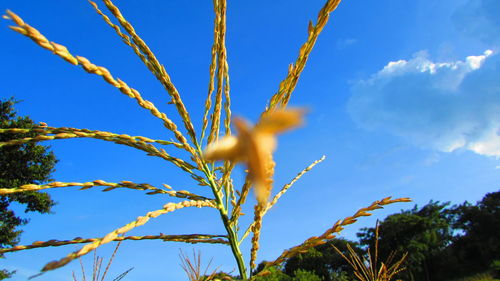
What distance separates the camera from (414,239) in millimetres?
32938

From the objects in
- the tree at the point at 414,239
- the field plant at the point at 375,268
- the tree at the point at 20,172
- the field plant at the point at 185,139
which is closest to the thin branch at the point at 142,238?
the field plant at the point at 185,139

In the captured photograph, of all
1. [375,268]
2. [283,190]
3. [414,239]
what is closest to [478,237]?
[414,239]

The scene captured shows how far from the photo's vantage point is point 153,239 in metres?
1.02

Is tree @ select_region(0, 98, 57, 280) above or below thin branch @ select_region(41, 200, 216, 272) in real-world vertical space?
above

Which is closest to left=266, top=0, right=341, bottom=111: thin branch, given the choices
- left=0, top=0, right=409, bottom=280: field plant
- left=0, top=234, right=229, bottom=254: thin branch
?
left=0, top=0, right=409, bottom=280: field plant

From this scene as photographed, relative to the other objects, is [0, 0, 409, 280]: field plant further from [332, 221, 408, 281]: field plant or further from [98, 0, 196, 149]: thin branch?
[332, 221, 408, 281]: field plant

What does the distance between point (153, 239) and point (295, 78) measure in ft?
2.30

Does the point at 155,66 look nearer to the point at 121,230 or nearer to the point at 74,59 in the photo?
the point at 74,59

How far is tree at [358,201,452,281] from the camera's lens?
3177 cm

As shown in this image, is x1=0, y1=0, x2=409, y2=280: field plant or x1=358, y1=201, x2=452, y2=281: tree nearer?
x1=0, y1=0, x2=409, y2=280: field plant

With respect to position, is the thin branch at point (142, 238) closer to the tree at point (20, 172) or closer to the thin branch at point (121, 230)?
the thin branch at point (121, 230)

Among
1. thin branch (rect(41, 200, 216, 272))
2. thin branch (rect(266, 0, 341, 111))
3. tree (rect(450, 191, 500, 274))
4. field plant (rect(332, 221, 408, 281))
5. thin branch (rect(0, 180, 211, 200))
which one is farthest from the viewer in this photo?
tree (rect(450, 191, 500, 274))

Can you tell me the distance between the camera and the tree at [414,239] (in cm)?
3177

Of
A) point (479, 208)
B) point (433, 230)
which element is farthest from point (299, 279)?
point (479, 208)
